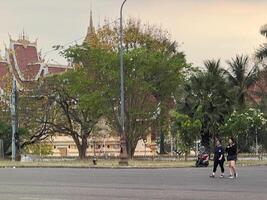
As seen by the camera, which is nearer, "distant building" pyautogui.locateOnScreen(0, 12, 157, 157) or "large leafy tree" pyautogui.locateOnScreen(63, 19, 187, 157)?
"large leafy tree" pyautogui.locateOnScreen(63, 19, 187, 157)

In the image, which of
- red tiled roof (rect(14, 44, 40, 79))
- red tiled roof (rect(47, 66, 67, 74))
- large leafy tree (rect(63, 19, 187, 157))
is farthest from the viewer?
red tiled roof (rect(47, 66, 67, 74))

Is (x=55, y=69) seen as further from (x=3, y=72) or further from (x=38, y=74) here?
(x=38, y=74)

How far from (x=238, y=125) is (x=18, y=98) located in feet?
76.5

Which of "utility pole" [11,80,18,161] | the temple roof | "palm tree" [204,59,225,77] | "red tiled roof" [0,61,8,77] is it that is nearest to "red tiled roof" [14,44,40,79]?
the temple roof

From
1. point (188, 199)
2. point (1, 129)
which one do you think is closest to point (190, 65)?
point (1, 129)

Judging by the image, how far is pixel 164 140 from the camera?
7412 cm

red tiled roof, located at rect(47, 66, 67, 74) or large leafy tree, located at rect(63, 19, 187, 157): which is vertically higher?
red tiled roof, located at rect(47, 66, 67, 74)

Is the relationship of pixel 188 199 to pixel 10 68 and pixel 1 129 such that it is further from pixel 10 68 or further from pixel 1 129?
pixel 10 68

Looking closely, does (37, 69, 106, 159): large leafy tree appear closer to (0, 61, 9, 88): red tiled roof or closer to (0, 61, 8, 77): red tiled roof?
(0, 61, 9, 88): red tiled roof

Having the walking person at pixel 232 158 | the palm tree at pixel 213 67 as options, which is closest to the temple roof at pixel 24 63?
the palm tree at pixel 213 67

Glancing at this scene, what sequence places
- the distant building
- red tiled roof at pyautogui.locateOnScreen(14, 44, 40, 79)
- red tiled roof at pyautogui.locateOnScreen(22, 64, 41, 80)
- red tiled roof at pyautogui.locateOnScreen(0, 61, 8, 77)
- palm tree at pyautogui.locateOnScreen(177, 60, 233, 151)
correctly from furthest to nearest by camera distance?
red tiled roof at pyautogui.locateOnScreen(0, 61, 8, 77), red tiled roof at pyautogui.locateOnScreen(14, 44, 40, 79), the distant building, red tiled roof at pyautogui.locateOnScreen(22, 64, 41, 80), palm tree at pyautogui.locateOnScreen(177, 60, 233, 151)

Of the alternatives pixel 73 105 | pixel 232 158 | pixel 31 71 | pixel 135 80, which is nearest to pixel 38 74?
pixel 31 71

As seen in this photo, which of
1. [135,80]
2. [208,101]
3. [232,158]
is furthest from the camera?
[135,80]

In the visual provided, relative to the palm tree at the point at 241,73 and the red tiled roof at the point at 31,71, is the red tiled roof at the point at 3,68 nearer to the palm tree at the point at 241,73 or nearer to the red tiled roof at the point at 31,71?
the red tiled roof at the point at 31,71
